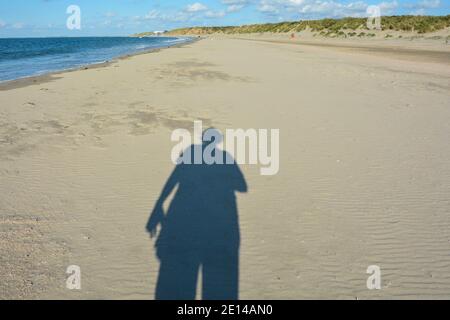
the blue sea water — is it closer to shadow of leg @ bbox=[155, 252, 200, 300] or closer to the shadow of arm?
the shadow of arm

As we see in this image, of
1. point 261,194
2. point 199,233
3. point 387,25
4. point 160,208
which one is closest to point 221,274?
point 199,233

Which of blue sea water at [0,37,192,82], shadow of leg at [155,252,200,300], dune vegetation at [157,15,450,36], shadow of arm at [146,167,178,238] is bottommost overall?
shadow of leg at [155,252,200,300]

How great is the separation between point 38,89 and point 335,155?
38.9 feet

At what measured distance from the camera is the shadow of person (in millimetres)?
3539

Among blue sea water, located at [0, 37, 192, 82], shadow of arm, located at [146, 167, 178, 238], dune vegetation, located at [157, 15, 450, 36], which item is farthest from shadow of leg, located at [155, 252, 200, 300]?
dune vegetation, located at [157, 15, 450, 36]

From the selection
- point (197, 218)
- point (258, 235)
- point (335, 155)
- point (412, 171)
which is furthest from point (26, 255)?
point (412, 171)

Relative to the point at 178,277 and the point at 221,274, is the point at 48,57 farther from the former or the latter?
the point at 221,274

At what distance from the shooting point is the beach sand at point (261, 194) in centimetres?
365

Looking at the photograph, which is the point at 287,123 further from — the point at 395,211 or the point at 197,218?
the point at 197,218

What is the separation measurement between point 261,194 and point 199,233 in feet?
4.49

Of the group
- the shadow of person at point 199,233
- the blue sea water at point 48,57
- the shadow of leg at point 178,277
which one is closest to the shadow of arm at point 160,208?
the shadow of person at point 199,233

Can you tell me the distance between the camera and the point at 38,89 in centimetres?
1360

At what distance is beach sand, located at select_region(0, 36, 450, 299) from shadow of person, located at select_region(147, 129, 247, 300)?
0.44 feet

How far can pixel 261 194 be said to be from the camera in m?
5.32
